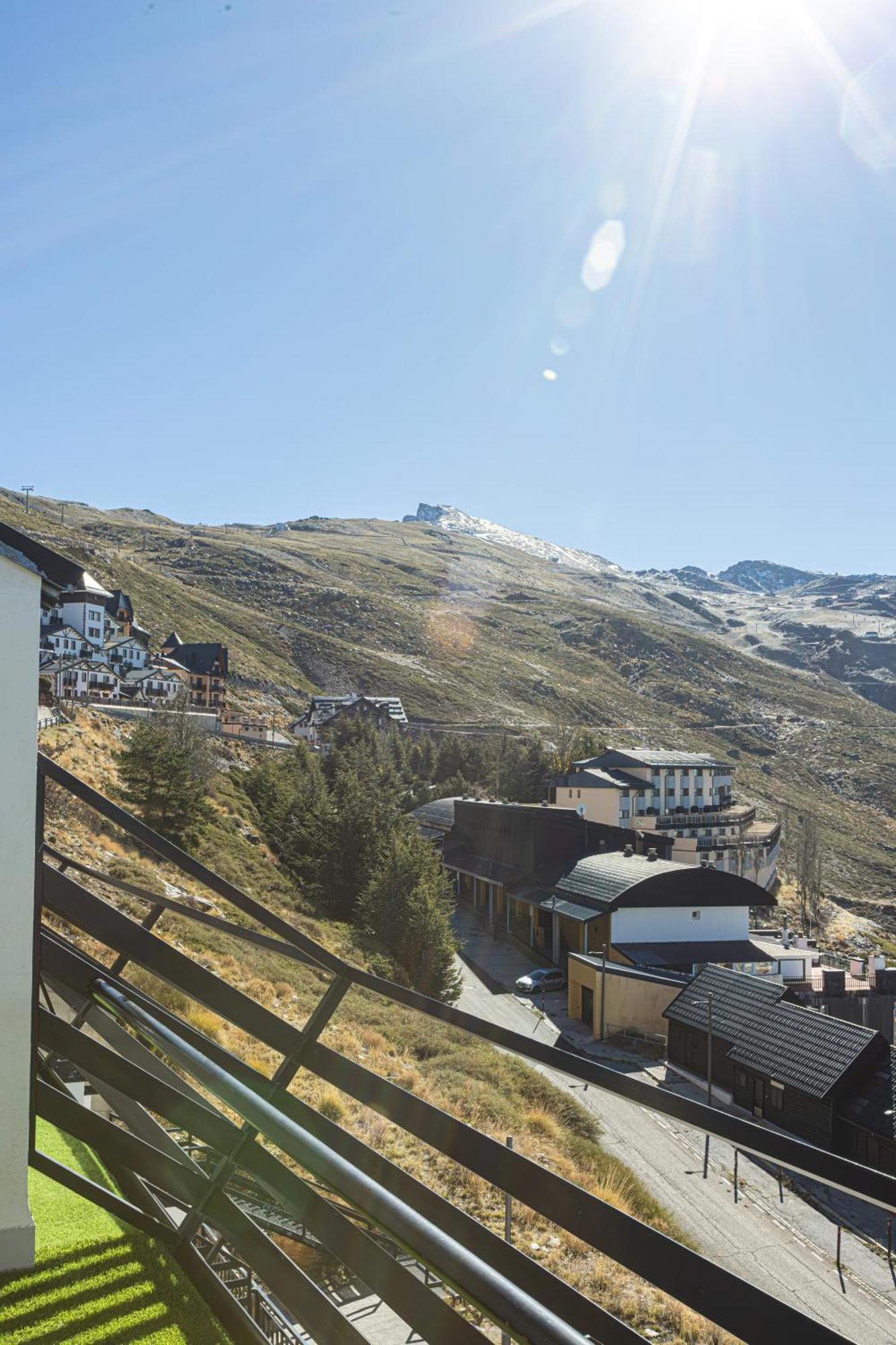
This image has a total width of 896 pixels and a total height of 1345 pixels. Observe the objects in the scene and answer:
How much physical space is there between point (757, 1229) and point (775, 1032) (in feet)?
29.1

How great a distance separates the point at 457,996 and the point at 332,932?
16.0 feet

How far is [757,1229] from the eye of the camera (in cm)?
1627

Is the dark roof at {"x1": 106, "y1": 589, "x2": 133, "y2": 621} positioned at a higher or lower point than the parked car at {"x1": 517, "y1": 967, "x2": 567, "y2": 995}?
higher

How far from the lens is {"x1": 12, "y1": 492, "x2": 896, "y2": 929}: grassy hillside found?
349ft

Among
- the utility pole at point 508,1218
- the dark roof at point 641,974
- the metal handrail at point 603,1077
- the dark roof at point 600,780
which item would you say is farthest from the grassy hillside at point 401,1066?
the dark roof at point 600,780

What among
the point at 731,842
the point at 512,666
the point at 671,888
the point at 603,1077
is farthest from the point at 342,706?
the point at 603,1077

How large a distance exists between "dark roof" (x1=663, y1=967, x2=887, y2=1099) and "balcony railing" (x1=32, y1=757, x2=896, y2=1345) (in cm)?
2268

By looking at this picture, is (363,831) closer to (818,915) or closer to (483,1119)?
(483,1119)

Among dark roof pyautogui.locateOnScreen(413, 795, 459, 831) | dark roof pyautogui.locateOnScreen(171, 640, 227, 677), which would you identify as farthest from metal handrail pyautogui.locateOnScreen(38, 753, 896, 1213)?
dark roof pyautogui.locateOnScreen(171, 640, 227, 677)

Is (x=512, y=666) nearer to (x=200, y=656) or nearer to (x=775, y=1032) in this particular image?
(x=200, y=656)

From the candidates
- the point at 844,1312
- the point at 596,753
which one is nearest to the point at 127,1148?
the point at 844,1312

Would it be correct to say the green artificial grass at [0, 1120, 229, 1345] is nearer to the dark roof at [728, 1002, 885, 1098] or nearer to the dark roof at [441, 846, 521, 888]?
the dark roof at [728, 1002, 885, 1098]

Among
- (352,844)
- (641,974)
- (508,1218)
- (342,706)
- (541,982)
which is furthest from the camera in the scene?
(342,706)

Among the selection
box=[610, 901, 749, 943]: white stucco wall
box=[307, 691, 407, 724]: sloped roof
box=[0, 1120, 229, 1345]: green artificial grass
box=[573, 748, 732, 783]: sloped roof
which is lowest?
box=[610, 901, 749, 943]: white stucco wall
